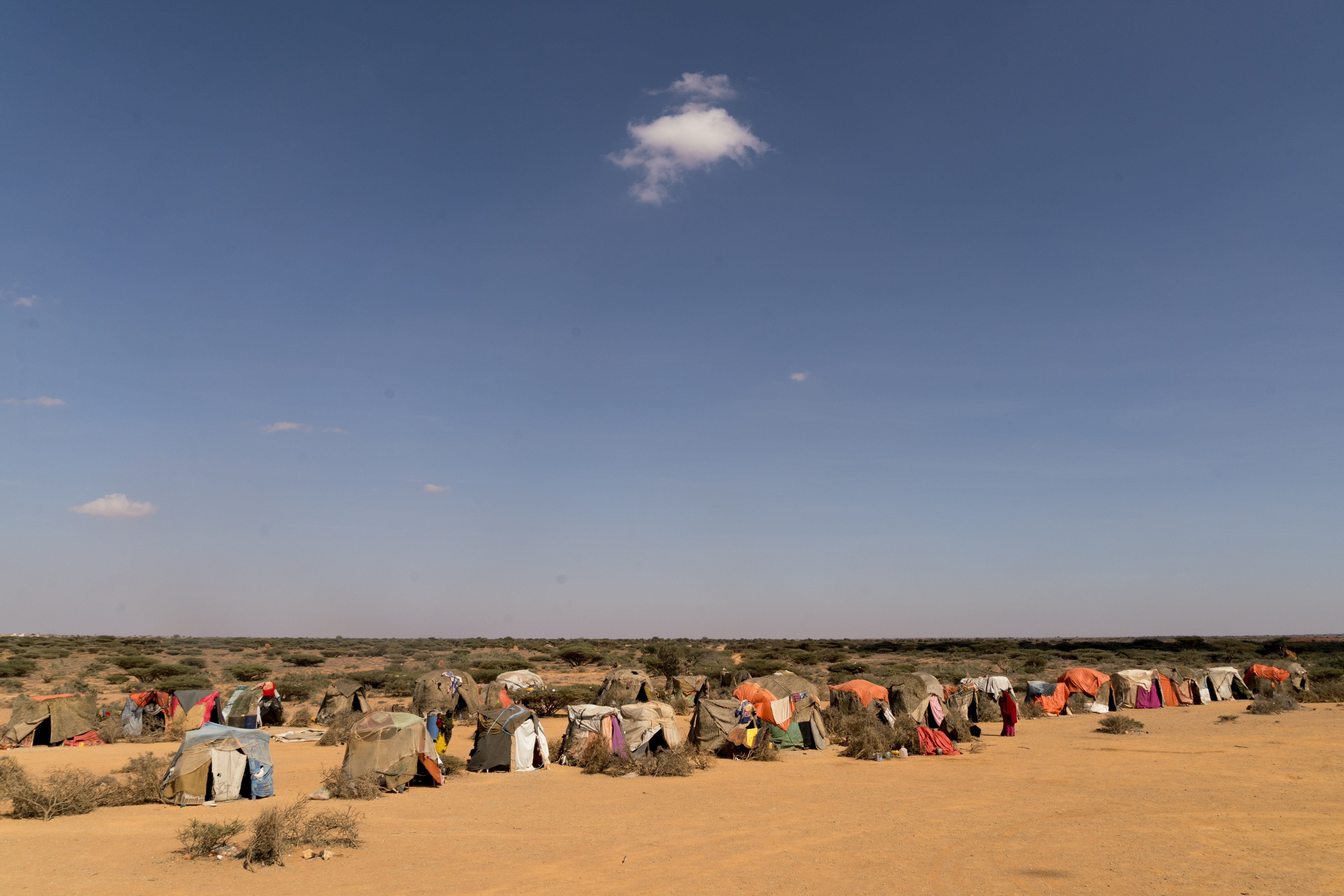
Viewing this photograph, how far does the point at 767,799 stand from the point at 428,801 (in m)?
7.45

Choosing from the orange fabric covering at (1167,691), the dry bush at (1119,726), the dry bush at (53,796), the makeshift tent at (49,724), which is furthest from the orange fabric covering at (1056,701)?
the makeshift tent at (49,724)

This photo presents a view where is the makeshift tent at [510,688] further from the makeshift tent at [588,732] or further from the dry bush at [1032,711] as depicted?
the dry bush at [1032,711]

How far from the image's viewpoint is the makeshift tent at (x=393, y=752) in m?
17.2

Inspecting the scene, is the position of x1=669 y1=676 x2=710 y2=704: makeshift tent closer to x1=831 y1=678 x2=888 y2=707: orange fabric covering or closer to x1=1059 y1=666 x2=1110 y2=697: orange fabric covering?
x1=831 y1=678 x2=888 y2=707: orange fabric covering

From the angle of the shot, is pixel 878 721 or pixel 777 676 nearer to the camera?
pixel 878 721

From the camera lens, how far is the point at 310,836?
41.9 ft

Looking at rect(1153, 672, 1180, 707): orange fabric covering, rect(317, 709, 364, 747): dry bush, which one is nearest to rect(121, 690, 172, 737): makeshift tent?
rect(317, 709, 364, 747): dry bush

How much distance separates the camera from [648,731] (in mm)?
21109

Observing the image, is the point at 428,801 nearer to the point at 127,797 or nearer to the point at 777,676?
the point at 127,797

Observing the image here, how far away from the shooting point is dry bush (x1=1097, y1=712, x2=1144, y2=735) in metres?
27.5

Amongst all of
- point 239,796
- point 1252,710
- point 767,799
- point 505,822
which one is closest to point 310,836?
point 505,822

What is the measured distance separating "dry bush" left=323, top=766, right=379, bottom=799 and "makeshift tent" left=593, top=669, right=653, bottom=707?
1409 centimetres

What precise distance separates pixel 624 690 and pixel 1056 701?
1902 centimetres

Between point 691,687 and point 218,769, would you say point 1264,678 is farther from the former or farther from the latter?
point 218,769
